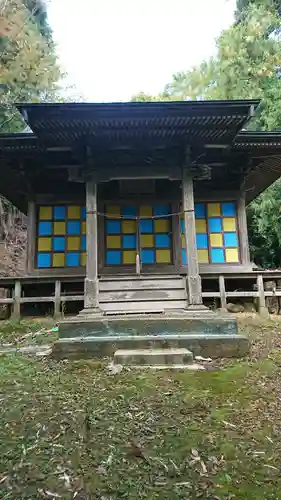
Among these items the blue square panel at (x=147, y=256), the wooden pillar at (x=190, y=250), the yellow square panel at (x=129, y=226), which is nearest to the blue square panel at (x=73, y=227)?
the yellow square panel at (x=129, y=226)

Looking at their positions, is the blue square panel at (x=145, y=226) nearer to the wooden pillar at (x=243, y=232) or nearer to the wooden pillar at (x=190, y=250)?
the wooden pillar at (x=243, y=232)

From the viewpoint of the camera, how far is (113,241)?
10.5 meters

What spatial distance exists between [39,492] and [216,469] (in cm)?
121

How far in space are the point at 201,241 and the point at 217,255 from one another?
614 mm

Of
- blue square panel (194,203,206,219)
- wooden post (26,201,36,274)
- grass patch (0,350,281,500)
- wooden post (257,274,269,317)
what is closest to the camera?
grass patch (0,350,281,500)

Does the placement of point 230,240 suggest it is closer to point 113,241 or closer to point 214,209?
point 214,209

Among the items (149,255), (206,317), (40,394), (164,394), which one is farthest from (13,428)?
(149,255)

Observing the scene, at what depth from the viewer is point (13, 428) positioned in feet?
10.2

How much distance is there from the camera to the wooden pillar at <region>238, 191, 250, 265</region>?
10359 mm

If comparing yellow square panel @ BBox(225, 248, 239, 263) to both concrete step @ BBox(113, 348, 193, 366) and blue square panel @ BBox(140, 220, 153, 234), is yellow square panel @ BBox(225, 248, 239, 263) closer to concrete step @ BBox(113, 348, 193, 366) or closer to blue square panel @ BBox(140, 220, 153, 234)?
blue square panel @ BBox(140, 220, 153, 234)

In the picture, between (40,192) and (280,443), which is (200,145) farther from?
(280,443)

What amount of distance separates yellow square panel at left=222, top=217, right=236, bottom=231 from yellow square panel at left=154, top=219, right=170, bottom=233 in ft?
5.48

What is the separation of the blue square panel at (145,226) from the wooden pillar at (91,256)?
2.85 m

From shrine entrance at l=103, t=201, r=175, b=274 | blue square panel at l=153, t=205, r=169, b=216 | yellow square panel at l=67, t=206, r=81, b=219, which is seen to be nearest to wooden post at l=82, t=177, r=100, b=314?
shrine entrance at l=103, t=201, r=175, b=274
